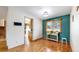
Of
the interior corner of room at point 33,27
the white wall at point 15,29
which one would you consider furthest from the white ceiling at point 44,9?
the white wall at point 15,29

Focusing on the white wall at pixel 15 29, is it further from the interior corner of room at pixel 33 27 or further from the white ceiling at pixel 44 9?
the white ceiling at pixel 44 9

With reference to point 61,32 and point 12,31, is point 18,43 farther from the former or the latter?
point 61,32

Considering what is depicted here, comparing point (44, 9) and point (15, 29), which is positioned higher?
point (44, 9)

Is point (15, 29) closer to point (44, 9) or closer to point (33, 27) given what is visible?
point (33, 27)

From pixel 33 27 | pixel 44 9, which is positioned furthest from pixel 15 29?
pixel 44 9

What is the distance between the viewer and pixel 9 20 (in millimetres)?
1747

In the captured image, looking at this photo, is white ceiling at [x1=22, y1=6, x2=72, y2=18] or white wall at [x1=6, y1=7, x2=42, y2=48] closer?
white ceiling at [x1=22, y1=6, x2=72, y2=18]

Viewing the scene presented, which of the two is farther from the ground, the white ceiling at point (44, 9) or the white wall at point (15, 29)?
the white ceiling at point (44, 9)

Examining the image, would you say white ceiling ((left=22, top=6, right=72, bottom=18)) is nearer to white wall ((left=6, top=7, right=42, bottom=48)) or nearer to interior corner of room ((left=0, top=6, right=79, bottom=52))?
interior corner of room ((left=0, top=6, right=79, bottom=52))

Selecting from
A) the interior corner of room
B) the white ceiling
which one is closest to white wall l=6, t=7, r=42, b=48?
the interior corner of room

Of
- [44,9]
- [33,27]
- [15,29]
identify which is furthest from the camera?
[33,27]

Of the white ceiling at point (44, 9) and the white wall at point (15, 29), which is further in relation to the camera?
the white wall at point (15, 29)
